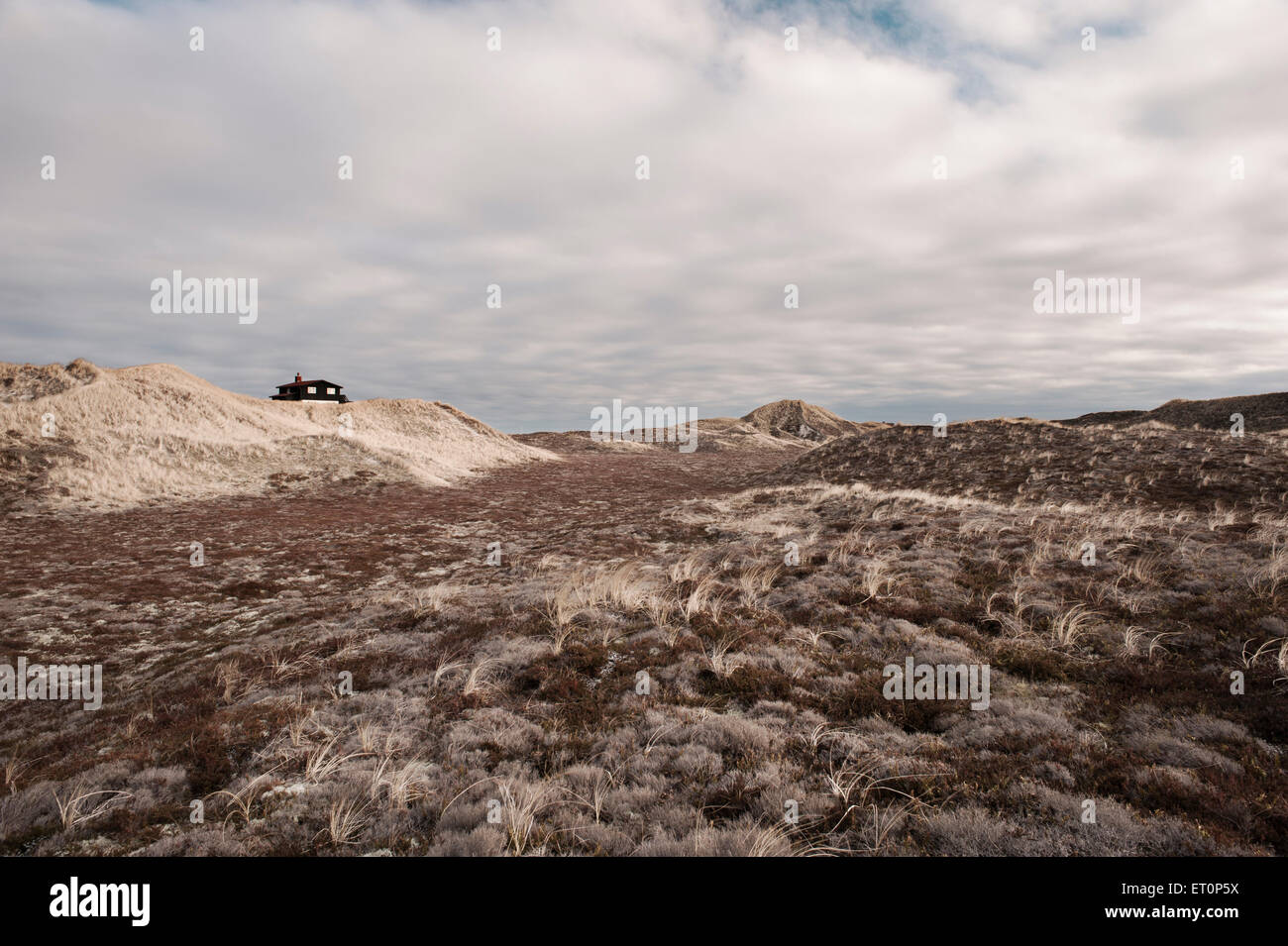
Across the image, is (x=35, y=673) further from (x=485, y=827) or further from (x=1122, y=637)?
(x=1122, y=637)

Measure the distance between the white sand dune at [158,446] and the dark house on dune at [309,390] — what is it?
26582 millimetres

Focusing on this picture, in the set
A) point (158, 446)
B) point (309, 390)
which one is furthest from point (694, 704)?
point (309, 390)

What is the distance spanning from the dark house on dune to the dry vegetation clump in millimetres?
72269

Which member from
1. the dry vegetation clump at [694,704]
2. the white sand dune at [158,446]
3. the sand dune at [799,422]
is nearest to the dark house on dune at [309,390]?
the white sand dune at [158,446]

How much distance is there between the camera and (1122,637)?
6867 mm

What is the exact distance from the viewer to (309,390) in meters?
75.8

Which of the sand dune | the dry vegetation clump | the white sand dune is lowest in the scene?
the dry vegetation clump

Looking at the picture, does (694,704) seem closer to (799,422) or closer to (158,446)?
(158,446)

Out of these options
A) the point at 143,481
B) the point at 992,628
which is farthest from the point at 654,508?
the point at 143,481

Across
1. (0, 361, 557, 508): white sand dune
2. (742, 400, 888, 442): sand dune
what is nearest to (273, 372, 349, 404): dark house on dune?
(0, 361, 557, 508): white sand dune

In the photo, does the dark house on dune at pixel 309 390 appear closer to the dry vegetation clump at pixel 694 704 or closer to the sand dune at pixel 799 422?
the dry vegetation clump at pixel 694 704

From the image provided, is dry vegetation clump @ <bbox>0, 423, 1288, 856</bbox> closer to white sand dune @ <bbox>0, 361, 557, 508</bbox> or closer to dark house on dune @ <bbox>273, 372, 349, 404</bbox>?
white sand dune @ <bbox>0, 361, 557, 508</bbox>

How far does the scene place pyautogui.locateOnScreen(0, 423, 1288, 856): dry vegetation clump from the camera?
3875 mm

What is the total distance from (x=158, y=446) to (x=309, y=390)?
5058 cm
